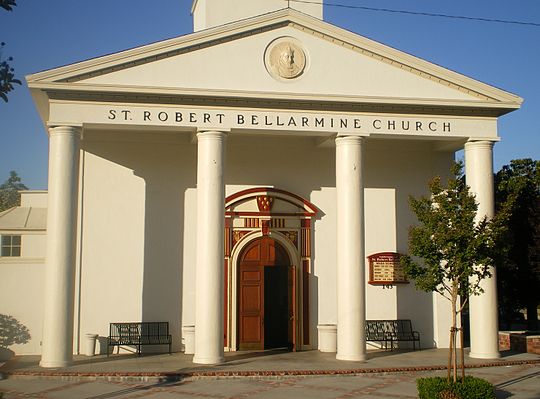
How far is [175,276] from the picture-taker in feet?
68.1

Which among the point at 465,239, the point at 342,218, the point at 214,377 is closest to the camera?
the point at 465,239

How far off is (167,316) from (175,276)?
45.0 inches

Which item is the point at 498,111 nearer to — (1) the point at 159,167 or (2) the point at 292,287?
(2) the point at 292,287

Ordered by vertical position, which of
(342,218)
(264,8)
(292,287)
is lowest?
(292,287)

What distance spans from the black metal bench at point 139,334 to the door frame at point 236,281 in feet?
5.98

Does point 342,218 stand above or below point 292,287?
above

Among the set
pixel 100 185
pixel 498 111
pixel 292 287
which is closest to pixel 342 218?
pixel 292 287

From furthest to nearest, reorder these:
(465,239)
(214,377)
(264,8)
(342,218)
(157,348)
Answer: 1. (264,8)
2. (157,348)
3. (342,218)
4. (214,377)
5. (465,239)

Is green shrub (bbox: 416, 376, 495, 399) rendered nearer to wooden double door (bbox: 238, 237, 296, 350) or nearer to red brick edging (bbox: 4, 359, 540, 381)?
red brick edging (bbox: 4, 359, 540, 381)

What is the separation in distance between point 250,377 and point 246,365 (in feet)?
4.59

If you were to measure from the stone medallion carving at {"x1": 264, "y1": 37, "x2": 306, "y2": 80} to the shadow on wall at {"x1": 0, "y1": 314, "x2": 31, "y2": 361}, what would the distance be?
962 centimetres

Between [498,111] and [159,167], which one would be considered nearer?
[498,111]

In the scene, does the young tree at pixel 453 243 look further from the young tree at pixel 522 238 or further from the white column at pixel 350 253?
the young tree at pixel 522 238

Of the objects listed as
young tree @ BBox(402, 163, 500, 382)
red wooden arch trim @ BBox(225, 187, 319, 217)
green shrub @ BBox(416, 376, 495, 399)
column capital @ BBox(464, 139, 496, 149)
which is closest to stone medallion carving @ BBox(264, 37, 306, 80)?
red wooden arch trim @ BBox(225, 187, 319, 217)
